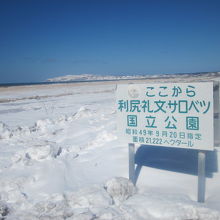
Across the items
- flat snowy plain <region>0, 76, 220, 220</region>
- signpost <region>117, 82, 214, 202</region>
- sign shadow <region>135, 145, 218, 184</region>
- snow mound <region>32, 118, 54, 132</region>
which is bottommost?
flat snowy plain <region>0, 76, 220, 220</region>

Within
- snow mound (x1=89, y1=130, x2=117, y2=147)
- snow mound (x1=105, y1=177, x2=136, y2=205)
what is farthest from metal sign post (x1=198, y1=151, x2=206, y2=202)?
snow mound (x1=89, y1=130, x2=117, y2=147)

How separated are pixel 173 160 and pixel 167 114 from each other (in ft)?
5.02

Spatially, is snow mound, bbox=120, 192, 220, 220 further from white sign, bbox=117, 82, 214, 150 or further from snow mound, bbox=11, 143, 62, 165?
snow mound, bbox=11, 143, 62, 165

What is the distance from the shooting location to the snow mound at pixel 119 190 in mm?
3363

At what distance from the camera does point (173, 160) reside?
4.47m

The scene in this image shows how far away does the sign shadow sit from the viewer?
417cm

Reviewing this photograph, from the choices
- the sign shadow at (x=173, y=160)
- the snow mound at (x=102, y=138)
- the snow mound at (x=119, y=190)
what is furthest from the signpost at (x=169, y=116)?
the snow mound at (x=102, y=138)

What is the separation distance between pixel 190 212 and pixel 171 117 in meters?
1.16

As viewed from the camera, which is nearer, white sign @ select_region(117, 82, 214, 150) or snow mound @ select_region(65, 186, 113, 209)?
white sign @ select_region(117, 82, 214, 150)

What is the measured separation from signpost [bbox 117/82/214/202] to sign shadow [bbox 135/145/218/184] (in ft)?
2.86

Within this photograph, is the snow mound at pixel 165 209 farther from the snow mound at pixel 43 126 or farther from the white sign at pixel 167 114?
the snow mound at pixel 43 126

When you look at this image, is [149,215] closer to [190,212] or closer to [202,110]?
[190,212]

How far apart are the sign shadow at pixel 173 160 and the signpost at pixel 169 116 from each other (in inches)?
34.3

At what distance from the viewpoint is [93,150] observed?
5543mm
